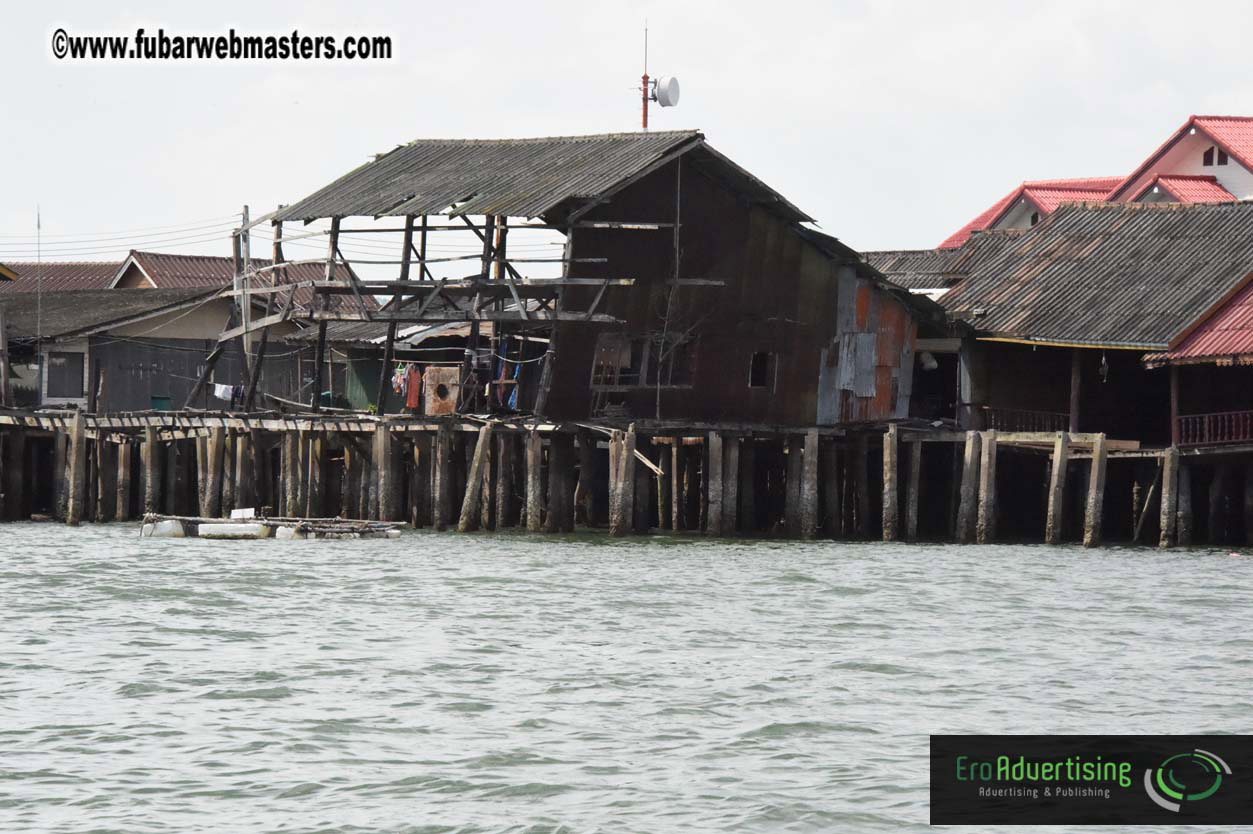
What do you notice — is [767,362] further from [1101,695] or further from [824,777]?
[824,777]

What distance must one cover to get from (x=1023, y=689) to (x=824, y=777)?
13.8 feet

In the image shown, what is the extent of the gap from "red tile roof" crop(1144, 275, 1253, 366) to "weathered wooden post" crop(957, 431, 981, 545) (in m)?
3.69

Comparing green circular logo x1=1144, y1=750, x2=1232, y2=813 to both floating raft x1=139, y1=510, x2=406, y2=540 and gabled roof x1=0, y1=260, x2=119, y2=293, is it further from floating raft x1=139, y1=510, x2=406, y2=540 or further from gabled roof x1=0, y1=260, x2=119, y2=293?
gabled roof x1=0, y1=260, x2=119, y2=293

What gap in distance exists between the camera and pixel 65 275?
6388 cm

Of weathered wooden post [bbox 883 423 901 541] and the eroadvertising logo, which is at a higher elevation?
weathered wooden post [bbox 883 423 901 541]

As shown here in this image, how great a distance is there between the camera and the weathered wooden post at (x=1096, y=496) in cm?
3550

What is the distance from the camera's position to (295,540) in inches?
1350

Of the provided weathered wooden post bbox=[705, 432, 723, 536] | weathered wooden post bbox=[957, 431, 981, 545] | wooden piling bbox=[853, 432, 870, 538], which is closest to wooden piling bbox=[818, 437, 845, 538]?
wooden piling bbox=[853, 432, 870, 538]

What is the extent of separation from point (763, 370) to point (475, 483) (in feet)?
21.9

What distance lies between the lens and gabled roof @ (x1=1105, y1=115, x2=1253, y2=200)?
225 feet

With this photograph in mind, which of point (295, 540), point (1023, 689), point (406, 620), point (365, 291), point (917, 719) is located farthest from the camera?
point (365, 291)

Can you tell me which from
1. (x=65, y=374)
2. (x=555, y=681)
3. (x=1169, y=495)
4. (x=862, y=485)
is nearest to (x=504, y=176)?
(x=862, y=485)

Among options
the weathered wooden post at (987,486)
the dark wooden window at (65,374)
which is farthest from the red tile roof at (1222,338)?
the dark wooden window at (65,374)

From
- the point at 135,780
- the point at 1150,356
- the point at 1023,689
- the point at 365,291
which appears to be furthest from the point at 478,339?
the point at 135,780
